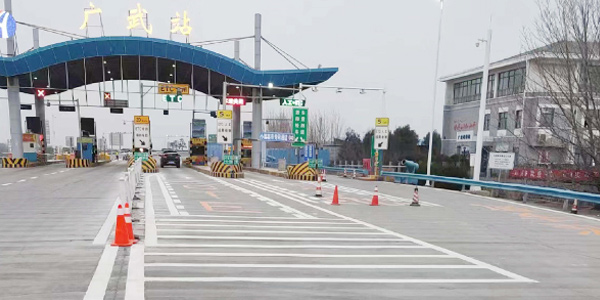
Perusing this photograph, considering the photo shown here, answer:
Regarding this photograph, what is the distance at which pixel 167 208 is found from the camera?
10641mm

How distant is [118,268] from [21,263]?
1425 mm

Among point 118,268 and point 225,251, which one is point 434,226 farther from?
point 118,268

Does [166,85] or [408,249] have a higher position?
[166,85]

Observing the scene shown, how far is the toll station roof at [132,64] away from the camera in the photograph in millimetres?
30828

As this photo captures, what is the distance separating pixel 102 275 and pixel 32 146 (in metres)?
39.6

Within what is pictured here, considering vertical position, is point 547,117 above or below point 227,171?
above

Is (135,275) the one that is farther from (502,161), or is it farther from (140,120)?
(140,120)

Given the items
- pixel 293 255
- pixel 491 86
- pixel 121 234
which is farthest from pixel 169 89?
pixel 491 86

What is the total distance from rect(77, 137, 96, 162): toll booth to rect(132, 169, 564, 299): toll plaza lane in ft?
111

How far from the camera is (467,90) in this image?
155 ft

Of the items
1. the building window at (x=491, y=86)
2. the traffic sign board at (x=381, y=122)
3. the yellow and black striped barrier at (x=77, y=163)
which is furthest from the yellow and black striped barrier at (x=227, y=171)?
the building window at (x=491, y=86)

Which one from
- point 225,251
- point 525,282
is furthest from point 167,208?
point 525,282

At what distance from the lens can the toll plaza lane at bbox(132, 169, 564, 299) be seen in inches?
178

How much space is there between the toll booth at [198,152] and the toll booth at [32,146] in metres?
14.8
